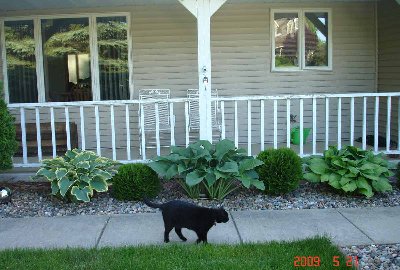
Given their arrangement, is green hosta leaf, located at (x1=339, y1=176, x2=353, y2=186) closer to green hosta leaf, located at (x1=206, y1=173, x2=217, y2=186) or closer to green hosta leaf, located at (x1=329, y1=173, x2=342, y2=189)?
green hosta leaf, located at (x1=329, y1=173, x2=342, y2=189)

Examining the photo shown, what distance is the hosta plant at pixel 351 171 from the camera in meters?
5.38

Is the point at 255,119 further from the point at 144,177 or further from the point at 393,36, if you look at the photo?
the point at 144,177

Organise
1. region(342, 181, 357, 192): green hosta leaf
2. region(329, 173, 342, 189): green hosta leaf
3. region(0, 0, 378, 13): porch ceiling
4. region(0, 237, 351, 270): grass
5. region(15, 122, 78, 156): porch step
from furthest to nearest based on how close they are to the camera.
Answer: region(15, 122, 78, 156): porch step
region(0, 0, 378, 13): porch ceiling
region(329, 173, 342, 189): green hosta leaf
region(342, 181, 357, 192): green hosta leaf
region(0, 237, 351, 270): grass

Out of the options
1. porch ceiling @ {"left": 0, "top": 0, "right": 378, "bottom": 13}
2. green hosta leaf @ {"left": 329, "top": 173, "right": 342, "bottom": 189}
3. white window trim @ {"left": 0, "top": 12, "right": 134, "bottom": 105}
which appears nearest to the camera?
green hosta leaf @ {"left": 329, "top": 173, "right": 342, "bottom": 189}

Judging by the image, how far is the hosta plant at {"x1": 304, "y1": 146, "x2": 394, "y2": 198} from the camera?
17.6 feet

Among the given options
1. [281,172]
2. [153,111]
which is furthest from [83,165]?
[153,111]

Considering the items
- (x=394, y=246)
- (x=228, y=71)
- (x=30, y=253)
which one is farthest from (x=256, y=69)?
(x=30, y=253)

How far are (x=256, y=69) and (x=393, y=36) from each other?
235cm

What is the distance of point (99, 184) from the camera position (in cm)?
530

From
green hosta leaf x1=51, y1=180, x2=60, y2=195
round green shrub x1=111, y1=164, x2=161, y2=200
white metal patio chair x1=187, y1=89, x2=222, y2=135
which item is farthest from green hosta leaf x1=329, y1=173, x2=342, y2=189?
green hosta leaf x1=51, y1=180, x2=60, y2=195

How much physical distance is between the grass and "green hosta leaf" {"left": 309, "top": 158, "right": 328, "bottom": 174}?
175 cm

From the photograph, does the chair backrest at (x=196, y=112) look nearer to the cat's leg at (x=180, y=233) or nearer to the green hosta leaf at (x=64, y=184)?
the green hosta leaf at (x=64, y=184)

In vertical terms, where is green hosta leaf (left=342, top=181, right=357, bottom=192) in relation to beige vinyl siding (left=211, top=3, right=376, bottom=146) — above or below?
below

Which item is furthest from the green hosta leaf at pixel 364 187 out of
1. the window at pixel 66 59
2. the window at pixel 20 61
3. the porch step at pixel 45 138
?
the window at pixel 20 61
